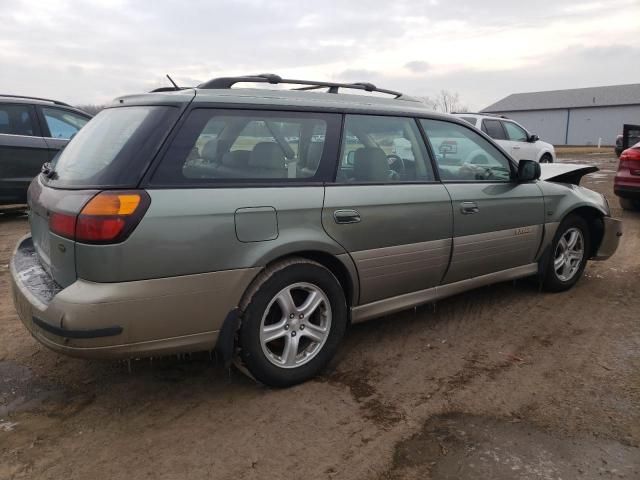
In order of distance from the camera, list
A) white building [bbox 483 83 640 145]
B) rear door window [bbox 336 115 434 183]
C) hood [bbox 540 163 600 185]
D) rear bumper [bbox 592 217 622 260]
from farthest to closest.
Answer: white building [bbox 483 83 640 145] < rear bumper [bbox 592 217 622 260] < hood [bbox 540 163 600 185] < rear door window [bbox 336 115 434 183]

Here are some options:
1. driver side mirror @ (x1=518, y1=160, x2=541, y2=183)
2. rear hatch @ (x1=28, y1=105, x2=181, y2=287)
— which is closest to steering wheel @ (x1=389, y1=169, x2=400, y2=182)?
driver side mirror @ (x1=518, y1=160, x2=541, y2=183)

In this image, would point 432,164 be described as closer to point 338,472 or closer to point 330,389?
point 330,389

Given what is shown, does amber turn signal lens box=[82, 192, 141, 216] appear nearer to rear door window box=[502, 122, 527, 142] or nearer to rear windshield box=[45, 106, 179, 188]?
rear windshield box=[45, 106, 179, 188]

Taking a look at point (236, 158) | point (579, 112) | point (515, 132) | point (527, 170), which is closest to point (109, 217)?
point (236, 158)

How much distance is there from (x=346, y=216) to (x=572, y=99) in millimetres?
70485

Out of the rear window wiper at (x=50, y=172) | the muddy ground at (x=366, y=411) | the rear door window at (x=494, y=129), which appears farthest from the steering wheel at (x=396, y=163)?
the rear door window at (x=494, y=129)

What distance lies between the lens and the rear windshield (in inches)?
102

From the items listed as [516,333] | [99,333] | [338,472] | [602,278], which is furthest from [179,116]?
[602,278]

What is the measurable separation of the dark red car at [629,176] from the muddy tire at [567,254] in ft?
13.5

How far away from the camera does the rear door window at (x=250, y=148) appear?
A: 2.72 m

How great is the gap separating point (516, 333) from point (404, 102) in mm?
1879

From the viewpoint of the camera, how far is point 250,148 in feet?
9.88

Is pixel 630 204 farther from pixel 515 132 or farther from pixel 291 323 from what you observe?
pixel 291 323

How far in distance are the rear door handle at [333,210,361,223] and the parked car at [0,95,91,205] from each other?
5.68 meters
